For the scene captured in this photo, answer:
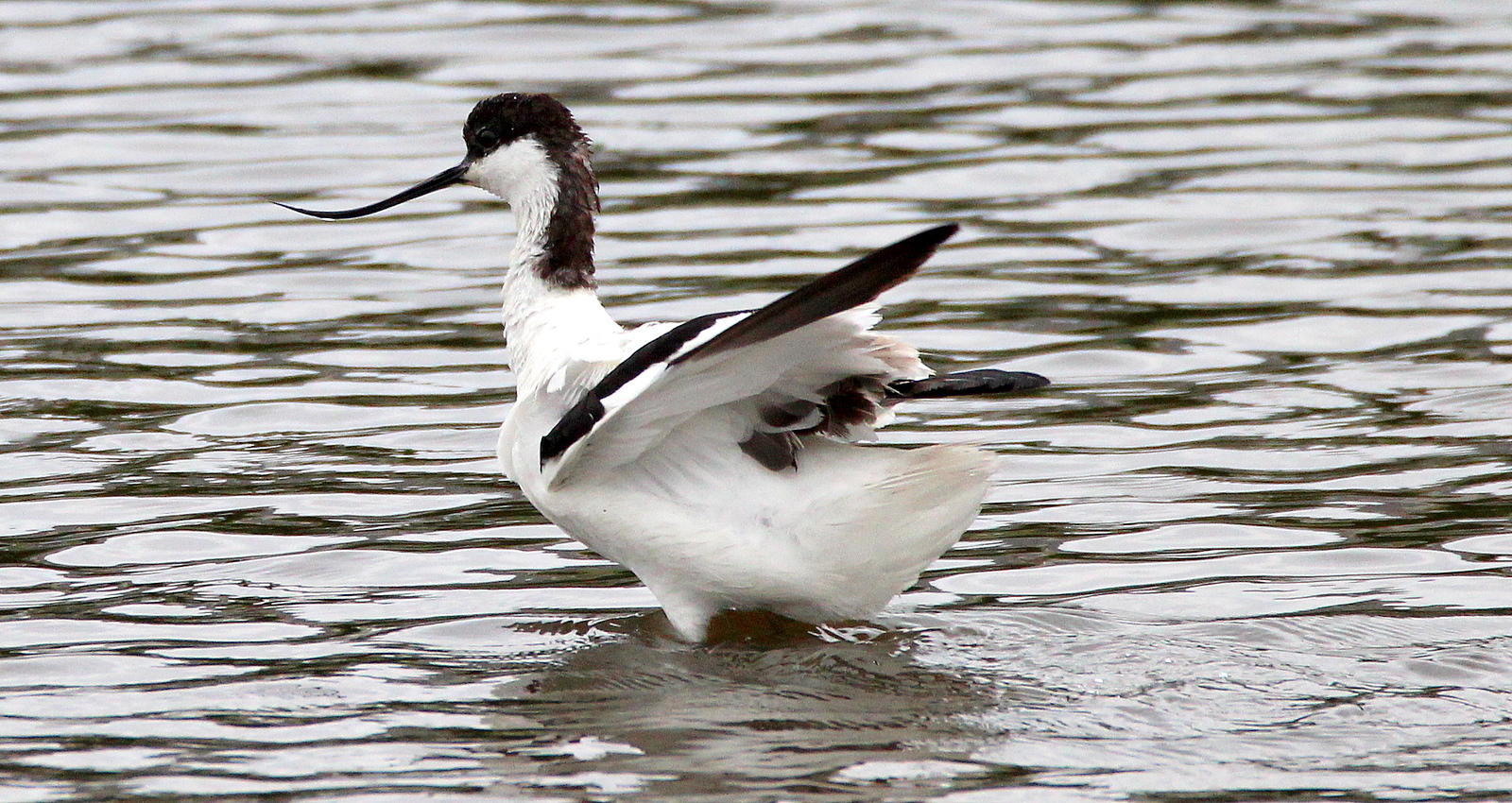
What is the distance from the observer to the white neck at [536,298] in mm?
6332

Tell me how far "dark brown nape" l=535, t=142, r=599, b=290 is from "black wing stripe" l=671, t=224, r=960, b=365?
4.20 feet

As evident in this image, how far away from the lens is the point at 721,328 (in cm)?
550

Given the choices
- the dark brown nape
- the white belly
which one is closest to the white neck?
the dark brown nape

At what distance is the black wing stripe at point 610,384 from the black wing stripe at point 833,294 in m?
0.18

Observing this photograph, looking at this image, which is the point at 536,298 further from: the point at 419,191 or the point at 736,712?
the point at 736,712

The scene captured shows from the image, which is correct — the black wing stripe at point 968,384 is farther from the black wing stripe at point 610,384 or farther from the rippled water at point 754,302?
the rippled water at point 754,302

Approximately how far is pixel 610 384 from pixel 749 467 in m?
0.53

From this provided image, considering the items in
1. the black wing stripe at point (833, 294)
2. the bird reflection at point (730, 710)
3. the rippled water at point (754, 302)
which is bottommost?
the bird reflection at point (730, 710)

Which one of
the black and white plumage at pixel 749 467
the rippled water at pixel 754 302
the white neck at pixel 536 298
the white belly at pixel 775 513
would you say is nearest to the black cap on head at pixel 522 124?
the white neck at pixel 536 298

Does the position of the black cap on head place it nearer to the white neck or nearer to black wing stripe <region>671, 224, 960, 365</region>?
the white neck

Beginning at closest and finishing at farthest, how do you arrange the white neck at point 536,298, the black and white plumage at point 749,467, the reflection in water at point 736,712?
the reflection in water at point 736,712 → the black and white plumage at point 749,467 → the white neck at point 536,298

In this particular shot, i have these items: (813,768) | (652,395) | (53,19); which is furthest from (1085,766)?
(53,19)

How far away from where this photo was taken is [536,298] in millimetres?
6602

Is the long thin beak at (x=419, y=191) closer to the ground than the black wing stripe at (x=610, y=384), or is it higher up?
higher up
